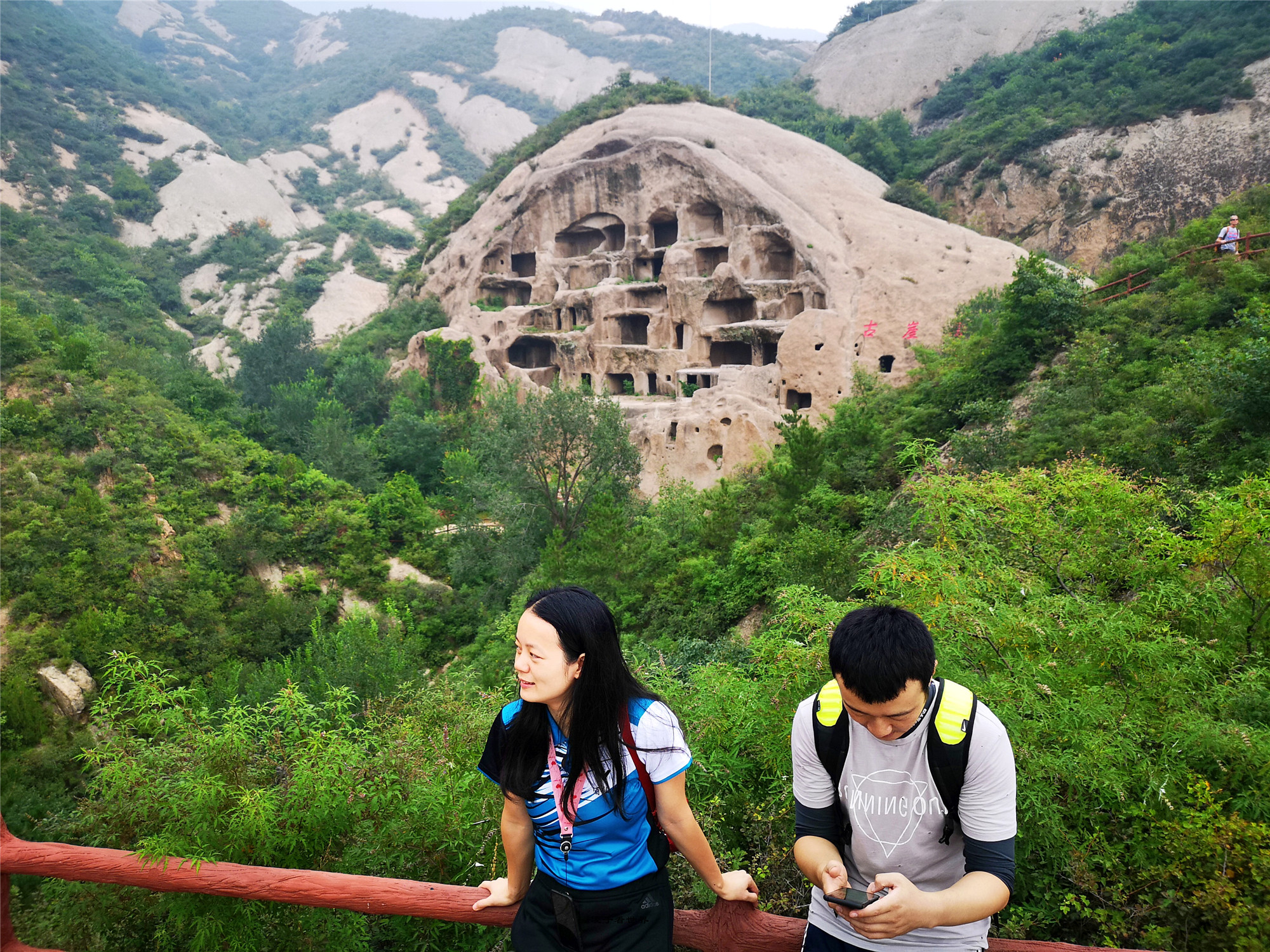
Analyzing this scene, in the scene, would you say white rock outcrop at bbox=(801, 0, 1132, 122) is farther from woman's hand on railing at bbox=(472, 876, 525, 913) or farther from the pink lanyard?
woman's hand on railing at bbox=(472, 876, 525, 913)

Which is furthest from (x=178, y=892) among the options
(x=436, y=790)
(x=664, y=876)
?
(x=664, y=876)

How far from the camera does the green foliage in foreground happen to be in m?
2.60

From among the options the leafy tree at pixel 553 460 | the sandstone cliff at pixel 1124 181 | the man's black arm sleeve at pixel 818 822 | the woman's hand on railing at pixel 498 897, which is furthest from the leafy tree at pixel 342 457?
the sandstone cliff at pixel 1124 181

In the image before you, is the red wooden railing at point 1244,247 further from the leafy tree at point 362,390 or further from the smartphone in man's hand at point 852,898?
the leafy tree at point 362,390

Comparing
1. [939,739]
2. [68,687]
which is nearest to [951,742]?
[939,739]

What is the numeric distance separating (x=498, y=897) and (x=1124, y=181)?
101 ft

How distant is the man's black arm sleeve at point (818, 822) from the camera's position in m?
1.93

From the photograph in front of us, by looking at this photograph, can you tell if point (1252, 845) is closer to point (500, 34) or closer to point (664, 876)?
point (664, 876)

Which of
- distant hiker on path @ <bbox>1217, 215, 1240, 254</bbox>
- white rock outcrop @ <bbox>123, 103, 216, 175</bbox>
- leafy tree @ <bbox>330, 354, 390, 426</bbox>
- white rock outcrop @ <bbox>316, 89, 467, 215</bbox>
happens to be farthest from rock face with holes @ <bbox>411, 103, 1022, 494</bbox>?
white rock outcrop @ <bbox>316, 89, 467, 215</bbox>

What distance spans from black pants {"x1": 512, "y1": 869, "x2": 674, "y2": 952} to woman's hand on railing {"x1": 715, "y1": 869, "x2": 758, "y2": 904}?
0.16 m

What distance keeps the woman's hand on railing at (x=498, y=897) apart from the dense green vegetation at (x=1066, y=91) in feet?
104

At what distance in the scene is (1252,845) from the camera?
224 centimetres

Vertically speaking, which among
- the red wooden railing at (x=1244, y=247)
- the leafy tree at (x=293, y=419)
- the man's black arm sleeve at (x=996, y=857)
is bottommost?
the man's black arm sleeve at (x=996, y=857)

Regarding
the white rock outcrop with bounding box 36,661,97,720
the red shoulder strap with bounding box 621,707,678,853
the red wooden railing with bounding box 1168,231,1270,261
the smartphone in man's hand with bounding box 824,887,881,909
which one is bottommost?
the white rock outcrop with bounding box 36,661,97,720
